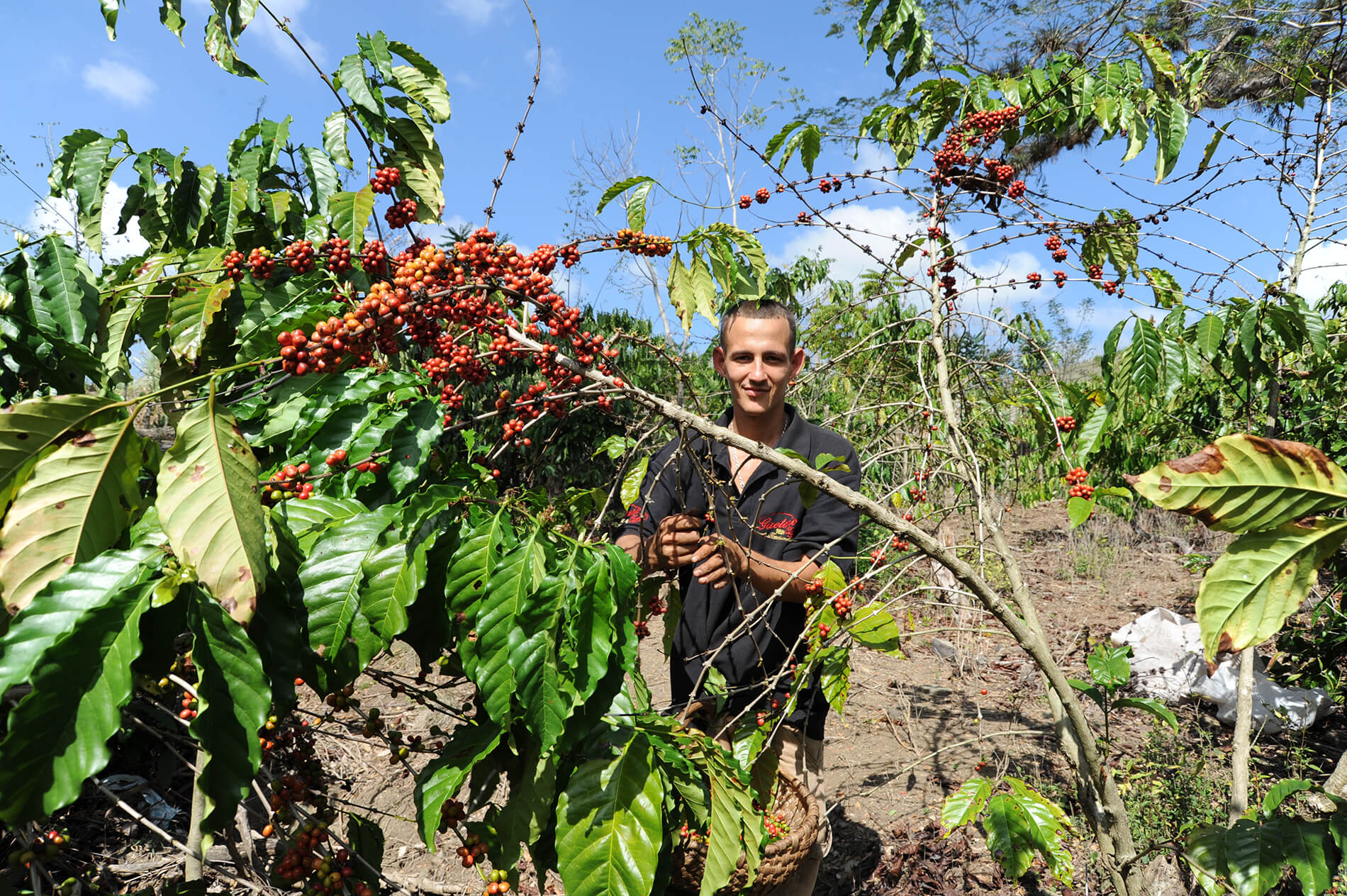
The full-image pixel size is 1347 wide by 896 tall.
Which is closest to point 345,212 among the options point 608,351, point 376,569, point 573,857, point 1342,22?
point 608,351

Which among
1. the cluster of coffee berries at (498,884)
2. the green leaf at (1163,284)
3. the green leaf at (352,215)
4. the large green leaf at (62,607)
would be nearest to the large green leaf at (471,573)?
the large green leaf at (62,607)

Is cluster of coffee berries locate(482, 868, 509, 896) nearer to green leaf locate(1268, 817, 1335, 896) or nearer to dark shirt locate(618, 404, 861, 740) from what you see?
Answer: dark shirt locate(618, 404, 861, 740)

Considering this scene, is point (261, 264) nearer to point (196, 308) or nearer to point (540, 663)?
point (196, 308)

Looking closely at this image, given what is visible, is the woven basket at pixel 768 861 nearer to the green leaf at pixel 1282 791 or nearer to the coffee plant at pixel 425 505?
the coffee plant at pixel 425 505

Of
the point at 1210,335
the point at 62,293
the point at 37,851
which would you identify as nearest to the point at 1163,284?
the point at 1210,335

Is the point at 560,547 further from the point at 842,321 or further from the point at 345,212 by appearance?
the point at 842,321

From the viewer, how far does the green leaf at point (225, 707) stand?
31.1 inches

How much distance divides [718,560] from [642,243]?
2.27 ft

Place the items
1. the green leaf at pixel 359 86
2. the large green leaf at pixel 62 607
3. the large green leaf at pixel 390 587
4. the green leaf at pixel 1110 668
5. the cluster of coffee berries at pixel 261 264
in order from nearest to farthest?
1. the large green leaf at pixel 62 607
2. the large green leaf at pixel 390 587
3. the cluster of coffee berries at pixel 261 264
4. the green leaf at pixel 359 86
5. the green leaf at pixel 1110 668

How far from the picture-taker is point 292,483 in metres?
1.00

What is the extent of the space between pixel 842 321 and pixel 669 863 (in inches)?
209

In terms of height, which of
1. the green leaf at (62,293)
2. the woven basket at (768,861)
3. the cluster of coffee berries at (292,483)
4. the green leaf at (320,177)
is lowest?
the woven basket at (768,861)

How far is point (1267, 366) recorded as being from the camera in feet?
7.43

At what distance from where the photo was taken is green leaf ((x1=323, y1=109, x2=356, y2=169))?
1574mm
